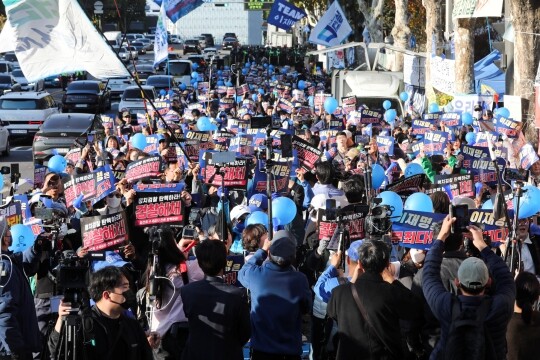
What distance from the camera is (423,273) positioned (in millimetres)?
6633

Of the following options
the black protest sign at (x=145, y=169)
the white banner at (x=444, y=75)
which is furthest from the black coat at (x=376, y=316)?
the white banner at (x=444, y=75)

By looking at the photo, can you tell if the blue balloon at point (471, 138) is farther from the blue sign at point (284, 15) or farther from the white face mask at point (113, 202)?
the blue sign at point (284, 15)

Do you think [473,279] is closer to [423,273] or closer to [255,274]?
[423,273]

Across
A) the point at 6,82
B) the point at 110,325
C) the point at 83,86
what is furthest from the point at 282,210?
the point at 6,82

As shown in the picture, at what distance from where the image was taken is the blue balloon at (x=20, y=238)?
826cm

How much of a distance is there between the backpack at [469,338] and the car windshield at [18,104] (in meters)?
25.1

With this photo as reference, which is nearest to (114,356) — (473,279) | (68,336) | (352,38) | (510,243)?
(68,336)

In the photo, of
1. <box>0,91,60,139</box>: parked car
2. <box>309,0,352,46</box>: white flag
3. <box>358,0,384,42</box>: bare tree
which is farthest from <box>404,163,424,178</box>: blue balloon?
<box>358,0,384,42</box>: bare tree

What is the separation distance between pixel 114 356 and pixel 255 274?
1423mm

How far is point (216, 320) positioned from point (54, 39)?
4799 mm

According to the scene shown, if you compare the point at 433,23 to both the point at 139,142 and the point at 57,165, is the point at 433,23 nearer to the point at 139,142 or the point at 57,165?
the point at 139,142

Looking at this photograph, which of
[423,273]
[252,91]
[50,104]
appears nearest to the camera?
[423,273]

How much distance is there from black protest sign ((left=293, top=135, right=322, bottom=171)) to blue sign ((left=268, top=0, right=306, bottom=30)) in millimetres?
30884

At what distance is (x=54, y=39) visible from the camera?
1090 centimetres
